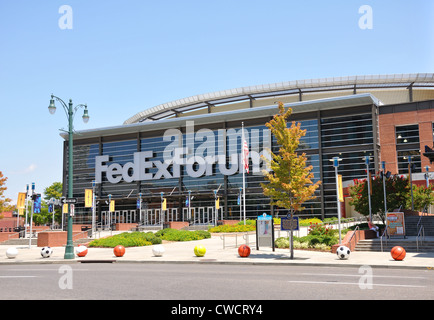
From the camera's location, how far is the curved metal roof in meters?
68.6

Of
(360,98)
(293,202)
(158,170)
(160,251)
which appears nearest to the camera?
(293,202)

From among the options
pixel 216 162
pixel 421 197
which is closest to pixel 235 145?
pixel 216 162

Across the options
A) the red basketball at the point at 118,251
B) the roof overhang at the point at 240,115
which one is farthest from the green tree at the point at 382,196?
the roof overhang at the point at 240,115

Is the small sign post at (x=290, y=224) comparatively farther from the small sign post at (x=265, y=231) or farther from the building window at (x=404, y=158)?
the building window at (x=404, y=158)

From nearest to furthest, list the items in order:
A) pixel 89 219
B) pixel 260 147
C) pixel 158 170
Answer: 1. pixel 260 147
2. pixel 158 170
3. pixel 89 219

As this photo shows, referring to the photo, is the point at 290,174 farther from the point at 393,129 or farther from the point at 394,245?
the point at 393,129

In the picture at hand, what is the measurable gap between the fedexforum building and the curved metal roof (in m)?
0.16

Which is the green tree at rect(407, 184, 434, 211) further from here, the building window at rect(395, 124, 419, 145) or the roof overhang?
the roof overhang

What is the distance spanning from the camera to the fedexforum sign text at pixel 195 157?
6925 centimetres

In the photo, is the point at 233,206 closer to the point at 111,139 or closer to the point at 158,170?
the point at 158,170

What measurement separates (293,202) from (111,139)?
63918 mm

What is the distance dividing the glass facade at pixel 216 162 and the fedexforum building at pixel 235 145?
0.15 meters
